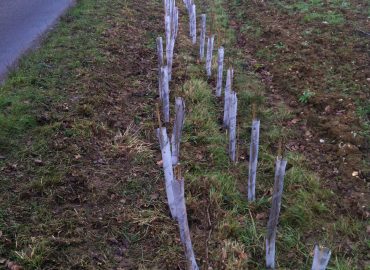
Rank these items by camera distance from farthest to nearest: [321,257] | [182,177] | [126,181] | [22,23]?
[22,23] → [126,181] → [182,177] → [321,257]

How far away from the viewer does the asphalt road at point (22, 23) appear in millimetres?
6576

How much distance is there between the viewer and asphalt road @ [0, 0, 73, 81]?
6.58 meters

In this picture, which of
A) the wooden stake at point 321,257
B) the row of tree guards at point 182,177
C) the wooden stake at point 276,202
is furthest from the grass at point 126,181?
the wooden stake at point 321,257

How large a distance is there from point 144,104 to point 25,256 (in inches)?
109

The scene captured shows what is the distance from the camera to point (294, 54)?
→ 6844mm

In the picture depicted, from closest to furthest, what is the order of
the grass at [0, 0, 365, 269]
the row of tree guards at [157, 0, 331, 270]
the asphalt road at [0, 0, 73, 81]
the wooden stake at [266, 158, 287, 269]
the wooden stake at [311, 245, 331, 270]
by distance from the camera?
the wooden stake at [311, 245, 331, 270]
the row of tree guards at [157, 0, 331, 270]
the wooden stake at [266, 158, 287, 269]
the grass at [0, 0, 365, 269]
the asphalt road at [0, 0, 73, 81]

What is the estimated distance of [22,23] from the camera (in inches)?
312

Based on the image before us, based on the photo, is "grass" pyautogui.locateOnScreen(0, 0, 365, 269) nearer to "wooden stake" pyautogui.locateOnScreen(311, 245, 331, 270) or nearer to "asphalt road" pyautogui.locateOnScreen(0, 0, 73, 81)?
"asphalt road" pyautogui.locateOnScreen(0, 0, 73, 81)

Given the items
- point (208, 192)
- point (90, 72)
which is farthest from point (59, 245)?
point (90, 72)

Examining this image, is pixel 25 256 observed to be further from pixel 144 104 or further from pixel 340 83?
pixel 340 83

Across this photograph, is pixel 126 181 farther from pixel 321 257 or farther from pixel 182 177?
pixel 321 257

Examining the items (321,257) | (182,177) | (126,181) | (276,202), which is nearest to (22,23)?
(126,181)

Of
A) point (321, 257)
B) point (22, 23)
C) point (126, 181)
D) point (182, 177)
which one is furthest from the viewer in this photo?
point (22, 23)

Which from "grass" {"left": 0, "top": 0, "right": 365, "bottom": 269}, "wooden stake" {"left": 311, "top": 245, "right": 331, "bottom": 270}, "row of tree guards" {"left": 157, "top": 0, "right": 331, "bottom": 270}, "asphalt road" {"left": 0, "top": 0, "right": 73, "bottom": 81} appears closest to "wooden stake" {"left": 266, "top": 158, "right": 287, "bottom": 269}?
"row of tree guards" {"left": 157, "top": 0, "right": 331, "bottom": 270}
